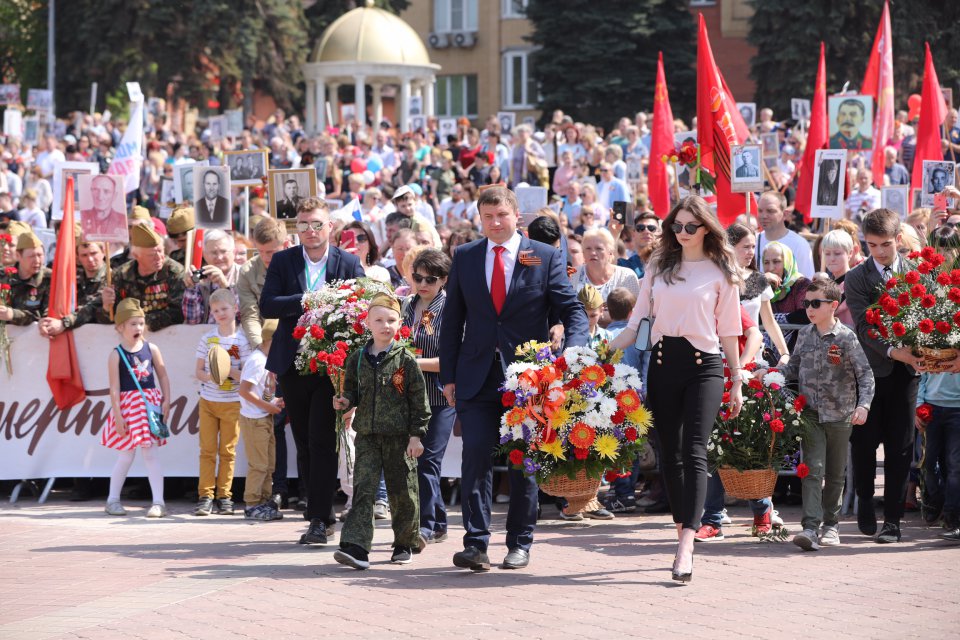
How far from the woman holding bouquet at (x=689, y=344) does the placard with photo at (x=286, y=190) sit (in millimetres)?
6252

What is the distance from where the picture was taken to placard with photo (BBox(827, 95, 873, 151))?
15.9 metres

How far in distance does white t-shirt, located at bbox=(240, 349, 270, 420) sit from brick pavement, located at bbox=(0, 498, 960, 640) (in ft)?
3.50

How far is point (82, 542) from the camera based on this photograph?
32.0ft

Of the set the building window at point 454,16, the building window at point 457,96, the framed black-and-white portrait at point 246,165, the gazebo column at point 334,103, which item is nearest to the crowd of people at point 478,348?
the framed black-and-white portrait at point 246,165

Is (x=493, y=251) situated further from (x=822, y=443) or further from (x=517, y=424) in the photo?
(x=822, y=443)

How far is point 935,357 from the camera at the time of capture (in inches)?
348

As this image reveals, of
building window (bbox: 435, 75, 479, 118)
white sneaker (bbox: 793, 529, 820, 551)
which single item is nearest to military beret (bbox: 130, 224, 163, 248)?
white sneaker (bbox: 793, 529, 820, 551)

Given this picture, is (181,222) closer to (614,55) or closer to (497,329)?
(497,329)

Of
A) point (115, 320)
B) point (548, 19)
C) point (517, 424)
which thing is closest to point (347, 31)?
point (548, 19)

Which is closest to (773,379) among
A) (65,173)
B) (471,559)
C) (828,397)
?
(828,397)

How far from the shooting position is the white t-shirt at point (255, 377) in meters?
10.9

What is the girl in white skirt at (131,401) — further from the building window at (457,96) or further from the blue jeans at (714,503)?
the building window at (457,96)

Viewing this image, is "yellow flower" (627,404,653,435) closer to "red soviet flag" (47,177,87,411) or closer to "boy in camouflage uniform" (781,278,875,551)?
"boy in camouflage uniform" (781,278,875,551)

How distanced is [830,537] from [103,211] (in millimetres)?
6816
